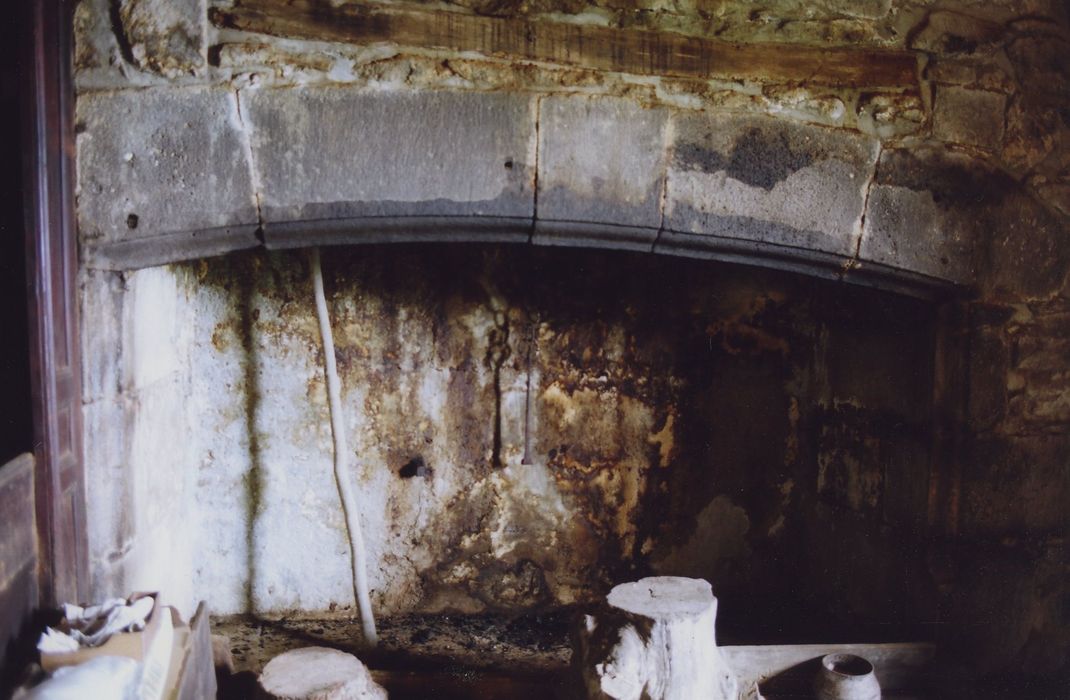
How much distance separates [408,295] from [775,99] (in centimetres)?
145

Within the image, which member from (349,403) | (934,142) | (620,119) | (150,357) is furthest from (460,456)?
(934,142)

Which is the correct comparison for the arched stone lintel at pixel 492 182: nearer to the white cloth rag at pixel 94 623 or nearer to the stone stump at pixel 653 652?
the white cloth rag at pixel 94 623

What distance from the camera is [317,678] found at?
6.86 feet

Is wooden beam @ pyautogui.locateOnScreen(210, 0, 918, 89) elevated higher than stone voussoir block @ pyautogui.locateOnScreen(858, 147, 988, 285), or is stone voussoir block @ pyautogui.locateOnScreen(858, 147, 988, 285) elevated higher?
wooden beam @ pyautogui.locateOnScreen(210, 0, 918, 89)

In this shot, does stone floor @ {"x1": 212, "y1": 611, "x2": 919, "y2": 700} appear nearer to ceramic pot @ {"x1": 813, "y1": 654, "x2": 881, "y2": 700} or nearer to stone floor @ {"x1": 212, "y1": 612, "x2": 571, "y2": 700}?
stone floor @ {"x1": 212, "y1": 612, "x2": 571, "y2": 700}

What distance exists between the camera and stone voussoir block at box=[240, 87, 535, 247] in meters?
1.96

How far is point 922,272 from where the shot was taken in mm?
2273

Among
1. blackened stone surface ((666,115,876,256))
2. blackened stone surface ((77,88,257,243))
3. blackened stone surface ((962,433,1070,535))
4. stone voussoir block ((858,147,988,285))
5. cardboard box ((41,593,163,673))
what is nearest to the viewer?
cardboard box ((41,593,163,673))

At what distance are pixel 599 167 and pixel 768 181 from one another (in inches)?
19.5

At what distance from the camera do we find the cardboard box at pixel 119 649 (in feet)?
4.92

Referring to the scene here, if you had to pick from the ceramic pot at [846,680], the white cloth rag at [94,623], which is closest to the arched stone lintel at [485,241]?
the white cloth rag at [94,623]

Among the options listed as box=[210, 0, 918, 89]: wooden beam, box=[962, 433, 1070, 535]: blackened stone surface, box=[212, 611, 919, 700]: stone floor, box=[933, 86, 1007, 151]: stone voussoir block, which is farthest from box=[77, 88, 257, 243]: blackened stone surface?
box=[962, 433, 1070, 535]: blackened stone surface

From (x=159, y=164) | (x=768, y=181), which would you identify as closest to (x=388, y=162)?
(x=159, y=164)

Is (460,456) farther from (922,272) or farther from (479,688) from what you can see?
(922,272)
